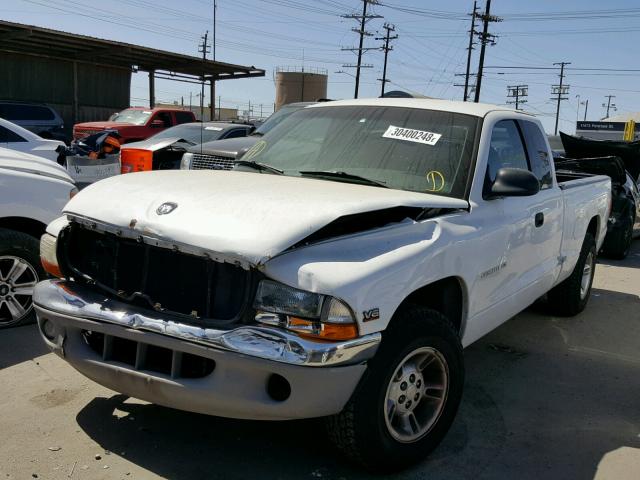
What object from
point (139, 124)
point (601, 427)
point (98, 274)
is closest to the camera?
point (98, 274)

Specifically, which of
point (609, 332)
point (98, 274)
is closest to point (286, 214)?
point (98, 274)

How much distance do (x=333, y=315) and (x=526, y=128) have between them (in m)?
2.84

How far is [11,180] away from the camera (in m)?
4.68

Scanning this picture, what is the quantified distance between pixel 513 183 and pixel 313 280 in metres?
1.66

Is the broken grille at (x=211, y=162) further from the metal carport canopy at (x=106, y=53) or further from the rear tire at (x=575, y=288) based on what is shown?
the metal carport canopy at (x=106, y=53)

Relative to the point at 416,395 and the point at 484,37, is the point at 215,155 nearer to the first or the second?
the point at 416,395

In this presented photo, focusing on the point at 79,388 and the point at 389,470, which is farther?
the point at 79,388

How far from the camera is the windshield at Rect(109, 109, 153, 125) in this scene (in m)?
19.6

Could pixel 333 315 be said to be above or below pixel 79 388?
above

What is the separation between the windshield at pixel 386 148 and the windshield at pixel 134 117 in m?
16.3

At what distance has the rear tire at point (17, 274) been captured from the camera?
15.0 feet

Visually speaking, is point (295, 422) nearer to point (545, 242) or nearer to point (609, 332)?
point (545, 242)

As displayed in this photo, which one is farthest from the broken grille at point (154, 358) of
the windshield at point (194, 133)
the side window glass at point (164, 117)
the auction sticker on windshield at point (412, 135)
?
the side window glass at point (164, 117)

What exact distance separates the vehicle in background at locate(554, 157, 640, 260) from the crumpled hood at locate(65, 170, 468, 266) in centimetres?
679
